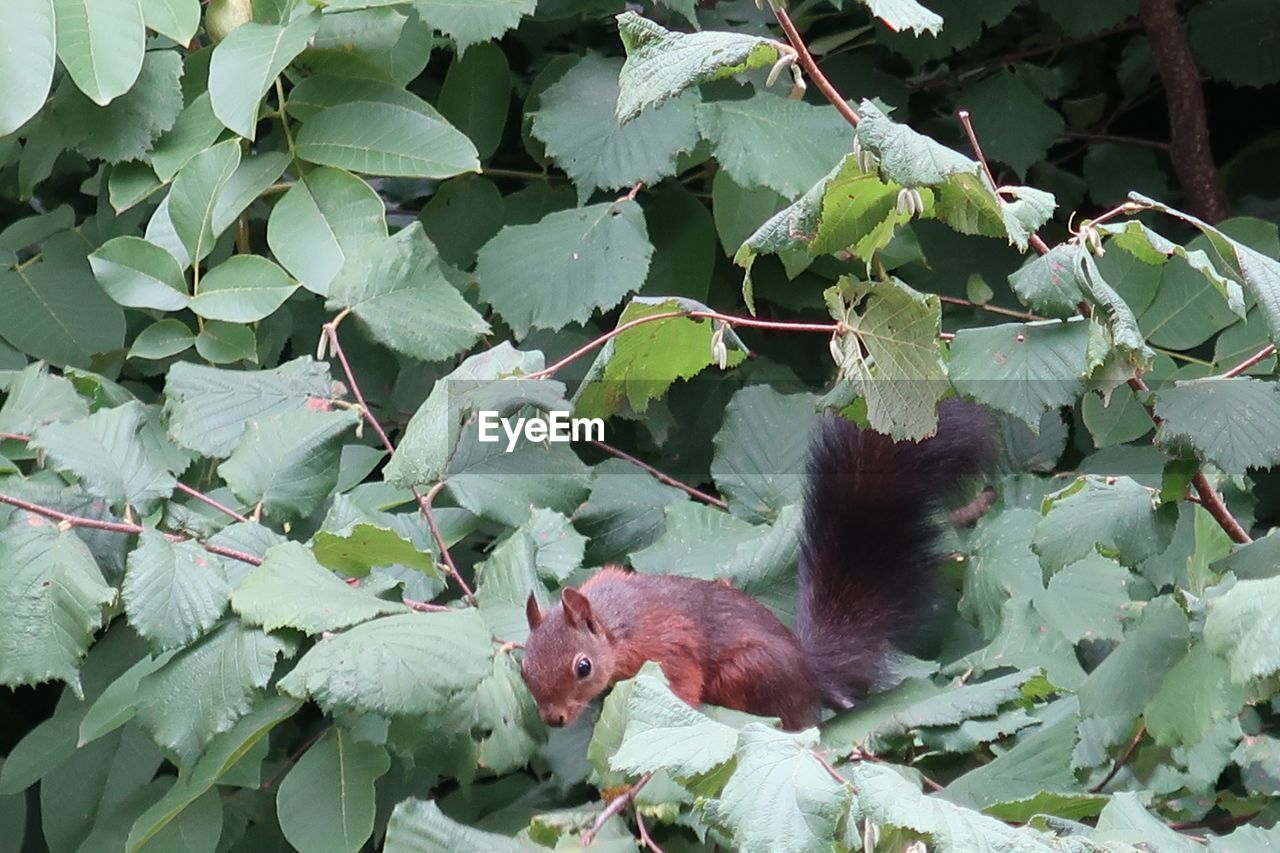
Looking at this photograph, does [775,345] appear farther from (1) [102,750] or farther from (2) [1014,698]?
(1) [102,750]

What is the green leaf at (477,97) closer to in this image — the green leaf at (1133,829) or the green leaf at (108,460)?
the green leaf at (108,460)

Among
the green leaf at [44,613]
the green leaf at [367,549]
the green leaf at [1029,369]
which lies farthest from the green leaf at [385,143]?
the green leaf at [1029,369]

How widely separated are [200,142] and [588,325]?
2.01 ft

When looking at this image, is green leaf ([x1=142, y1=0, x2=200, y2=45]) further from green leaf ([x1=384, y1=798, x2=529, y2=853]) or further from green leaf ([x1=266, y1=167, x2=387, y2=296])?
green leaf ([x1=384, y1=798, x2=529, y2=853])

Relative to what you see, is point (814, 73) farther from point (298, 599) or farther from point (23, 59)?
point (23, 59)

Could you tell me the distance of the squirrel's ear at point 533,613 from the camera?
1315mm

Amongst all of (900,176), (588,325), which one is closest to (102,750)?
(588,325)

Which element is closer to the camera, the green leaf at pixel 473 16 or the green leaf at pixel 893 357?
the green leaf at pixel 893 357

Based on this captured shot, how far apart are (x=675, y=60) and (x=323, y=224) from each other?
28.2 inches

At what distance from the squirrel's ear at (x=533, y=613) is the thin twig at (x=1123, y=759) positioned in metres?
0.54

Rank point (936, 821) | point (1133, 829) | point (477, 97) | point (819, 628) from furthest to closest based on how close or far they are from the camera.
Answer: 1. point (477, 97)
2. point (819, 628)
3. point (1133, 829)
4. point (936, 821)

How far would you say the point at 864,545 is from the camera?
4.99 ft

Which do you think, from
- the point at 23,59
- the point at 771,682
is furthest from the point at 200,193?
the point at 771,682

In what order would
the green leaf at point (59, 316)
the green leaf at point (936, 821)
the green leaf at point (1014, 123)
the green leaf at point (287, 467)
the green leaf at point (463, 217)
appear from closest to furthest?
the green leaf at point (936, 821), the green leaf at point (287, 467), the green leaf at point (59, 316), the green leaf at point (463, 217), the green leaf at point (1014, 123)
